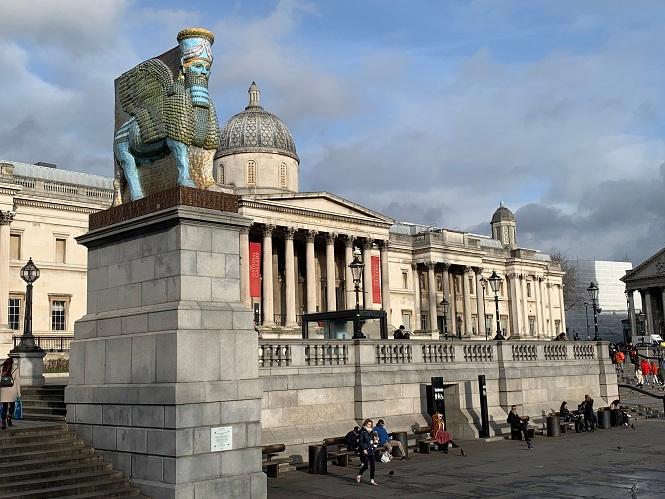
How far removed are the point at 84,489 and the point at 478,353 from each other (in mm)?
17994

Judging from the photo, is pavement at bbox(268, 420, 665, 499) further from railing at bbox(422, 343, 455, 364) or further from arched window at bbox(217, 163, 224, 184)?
arched window at bbox(217, 163, 224, 184)

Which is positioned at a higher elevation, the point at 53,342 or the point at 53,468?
the point at 53,342

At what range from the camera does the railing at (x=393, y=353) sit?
24.6 metres

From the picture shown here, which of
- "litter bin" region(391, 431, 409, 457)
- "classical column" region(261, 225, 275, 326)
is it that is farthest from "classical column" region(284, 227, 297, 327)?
"litter bin" region(391, 431, 409, 457)

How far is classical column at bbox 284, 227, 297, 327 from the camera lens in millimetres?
59831

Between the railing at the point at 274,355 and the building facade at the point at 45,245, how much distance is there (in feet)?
108

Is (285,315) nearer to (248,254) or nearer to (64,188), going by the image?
(248,254)

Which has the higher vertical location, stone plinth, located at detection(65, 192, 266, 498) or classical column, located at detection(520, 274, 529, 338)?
classical column, located at detection(520, 274, 529, 338)

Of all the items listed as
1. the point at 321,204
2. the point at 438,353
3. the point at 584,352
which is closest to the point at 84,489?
the point at 438,353

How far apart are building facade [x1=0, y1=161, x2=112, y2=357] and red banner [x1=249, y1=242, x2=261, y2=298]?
→ 37.4 ft

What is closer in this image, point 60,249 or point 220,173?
point 60,249

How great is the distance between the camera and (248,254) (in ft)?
186

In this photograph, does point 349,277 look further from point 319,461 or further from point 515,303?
point 319,461

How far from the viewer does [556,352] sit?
3234cm
